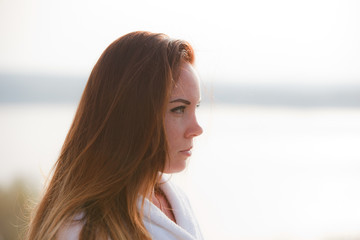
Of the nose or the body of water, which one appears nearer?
the nose

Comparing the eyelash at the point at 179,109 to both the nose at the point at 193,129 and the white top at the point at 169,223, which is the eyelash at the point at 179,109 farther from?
the white top at the point at 169,223

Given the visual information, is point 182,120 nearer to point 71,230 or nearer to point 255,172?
point 71,230

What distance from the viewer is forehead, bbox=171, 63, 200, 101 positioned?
1.12 m

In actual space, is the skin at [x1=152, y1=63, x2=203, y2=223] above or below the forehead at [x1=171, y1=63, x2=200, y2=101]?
below

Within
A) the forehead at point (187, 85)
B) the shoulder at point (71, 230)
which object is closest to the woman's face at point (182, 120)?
the forehead at point (187, 85)

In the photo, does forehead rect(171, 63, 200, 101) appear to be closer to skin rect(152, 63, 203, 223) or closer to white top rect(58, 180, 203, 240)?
skin rect(152, 63, 203, 223)

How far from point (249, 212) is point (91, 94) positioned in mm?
2339

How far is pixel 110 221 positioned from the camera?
3.48 ft

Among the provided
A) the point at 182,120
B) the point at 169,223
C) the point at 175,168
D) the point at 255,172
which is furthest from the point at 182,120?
the point at 255,172

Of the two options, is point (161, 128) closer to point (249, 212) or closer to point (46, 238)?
point (46, 238)

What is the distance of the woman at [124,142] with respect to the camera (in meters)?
1.07

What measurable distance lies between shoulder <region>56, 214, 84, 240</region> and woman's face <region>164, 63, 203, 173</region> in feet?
0.72

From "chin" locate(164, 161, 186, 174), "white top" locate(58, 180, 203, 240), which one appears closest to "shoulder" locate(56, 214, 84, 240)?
"white top" locate(58, 180, 203, 240)

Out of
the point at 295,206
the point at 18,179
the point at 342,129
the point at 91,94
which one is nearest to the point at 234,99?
the point at 342,129
